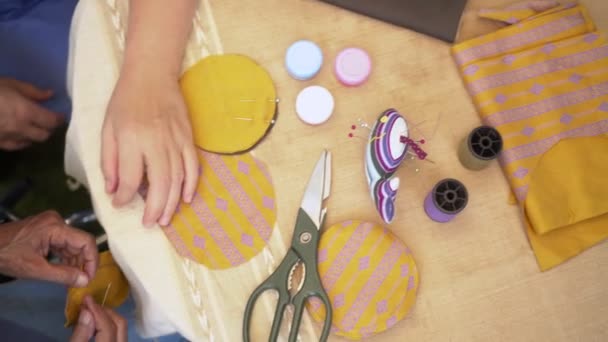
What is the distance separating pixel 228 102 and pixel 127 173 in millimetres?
160

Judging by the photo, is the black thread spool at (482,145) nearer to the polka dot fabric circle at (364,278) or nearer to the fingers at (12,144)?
the polka dot fabric circle at (364,278)

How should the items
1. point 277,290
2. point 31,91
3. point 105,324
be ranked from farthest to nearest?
1. point 31,91
2. point 105,324
3. point 277,290

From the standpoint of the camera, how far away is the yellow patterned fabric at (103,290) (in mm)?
731

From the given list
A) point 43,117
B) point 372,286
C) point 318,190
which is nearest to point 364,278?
point 372,286

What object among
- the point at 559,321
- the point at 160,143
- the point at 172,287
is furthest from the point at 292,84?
the point at 559,321

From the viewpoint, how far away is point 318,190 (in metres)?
0.61

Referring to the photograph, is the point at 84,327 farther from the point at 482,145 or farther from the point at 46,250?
the point at 482,145

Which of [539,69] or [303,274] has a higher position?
[539,69]

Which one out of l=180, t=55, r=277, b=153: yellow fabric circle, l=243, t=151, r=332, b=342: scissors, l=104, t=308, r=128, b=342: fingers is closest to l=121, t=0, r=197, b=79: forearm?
l=180, t=55, r=277, b=153: yellow fabric circle

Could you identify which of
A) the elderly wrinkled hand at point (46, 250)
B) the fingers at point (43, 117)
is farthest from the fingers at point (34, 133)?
the elderly wrinkled hand at point (46, 250)

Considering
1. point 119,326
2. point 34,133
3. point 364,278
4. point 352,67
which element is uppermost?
point 352,67

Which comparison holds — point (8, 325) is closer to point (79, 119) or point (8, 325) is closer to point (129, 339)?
point (129, 339)

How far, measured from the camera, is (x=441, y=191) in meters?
0.59

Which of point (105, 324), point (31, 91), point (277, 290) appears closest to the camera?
point (277, 290)
